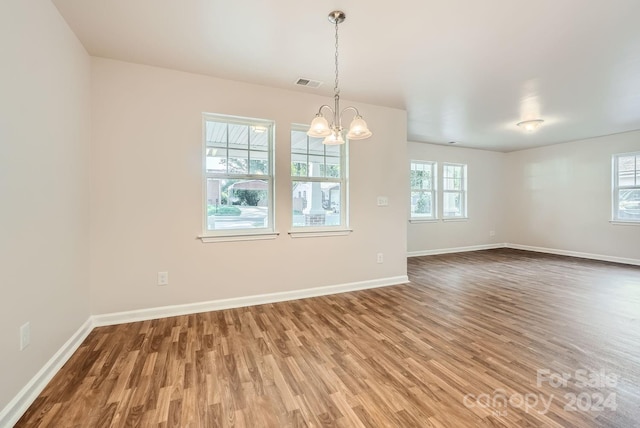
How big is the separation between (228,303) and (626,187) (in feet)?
25.3

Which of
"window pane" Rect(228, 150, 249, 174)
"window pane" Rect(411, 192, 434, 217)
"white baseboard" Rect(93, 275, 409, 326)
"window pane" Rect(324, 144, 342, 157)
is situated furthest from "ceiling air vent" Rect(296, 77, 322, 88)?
"window pane" Rect(411, 192, 434, 217)

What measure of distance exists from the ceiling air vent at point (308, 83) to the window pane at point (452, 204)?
476 cm

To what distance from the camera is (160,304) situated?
2.90 metres

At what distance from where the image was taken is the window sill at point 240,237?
121 inches

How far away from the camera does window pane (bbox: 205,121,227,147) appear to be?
10.4 ft

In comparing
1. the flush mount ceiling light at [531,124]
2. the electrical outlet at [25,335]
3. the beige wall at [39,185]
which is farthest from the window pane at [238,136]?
the flush mount ceiling light at [531,124]

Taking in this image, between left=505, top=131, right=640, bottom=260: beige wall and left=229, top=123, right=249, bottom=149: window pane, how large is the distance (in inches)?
283

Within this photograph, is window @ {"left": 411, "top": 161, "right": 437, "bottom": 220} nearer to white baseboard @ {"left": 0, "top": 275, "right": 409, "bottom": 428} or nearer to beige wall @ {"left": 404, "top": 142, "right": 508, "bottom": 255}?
beige wall @ {"left": 404, "top": 142, "right": 508, "bottom": 255}

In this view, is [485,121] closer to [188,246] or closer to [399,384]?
[399,384]

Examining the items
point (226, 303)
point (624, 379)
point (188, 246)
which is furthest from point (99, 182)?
point (624, 379)

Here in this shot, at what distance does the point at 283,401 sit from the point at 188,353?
99cm

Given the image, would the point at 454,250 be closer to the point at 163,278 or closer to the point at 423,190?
the point at 423,190

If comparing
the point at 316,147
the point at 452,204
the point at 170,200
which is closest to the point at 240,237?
the point at 170,200

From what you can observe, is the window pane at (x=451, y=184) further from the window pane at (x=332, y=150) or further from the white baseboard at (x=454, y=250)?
the window pane at (x=332, y=150)
